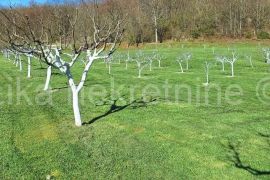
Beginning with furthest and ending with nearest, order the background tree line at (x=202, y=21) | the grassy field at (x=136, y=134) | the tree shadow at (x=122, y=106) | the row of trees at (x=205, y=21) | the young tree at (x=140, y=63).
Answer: the row of trees at (x=205, y=21)
the background tree line at (x=202, y=21)
the young tree at (x=140, y=63)
the tree shadow at (x=122, y=106)
the grassy field at (x=136, y=134)

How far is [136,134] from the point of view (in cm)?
2033

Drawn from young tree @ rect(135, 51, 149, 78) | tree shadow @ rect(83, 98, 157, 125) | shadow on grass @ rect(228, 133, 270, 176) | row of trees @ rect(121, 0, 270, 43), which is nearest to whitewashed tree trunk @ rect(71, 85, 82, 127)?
tree shadow @ rect(83, 98, 157, 125)

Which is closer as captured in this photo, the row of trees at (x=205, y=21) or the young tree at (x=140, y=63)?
the young tree at (x=140, y=63)

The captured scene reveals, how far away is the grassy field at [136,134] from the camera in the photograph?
15555 millimetres

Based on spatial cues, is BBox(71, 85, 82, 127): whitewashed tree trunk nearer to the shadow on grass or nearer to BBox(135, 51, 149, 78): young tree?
the shadow on grass

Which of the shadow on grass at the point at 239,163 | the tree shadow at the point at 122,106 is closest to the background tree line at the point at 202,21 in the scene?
the tree shadow at the point at 122,106

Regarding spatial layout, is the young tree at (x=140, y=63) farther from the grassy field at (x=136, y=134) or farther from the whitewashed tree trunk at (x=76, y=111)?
the whitewashed tree trunk at (x=76, y=111)

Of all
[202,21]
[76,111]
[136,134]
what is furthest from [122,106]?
[202,21]

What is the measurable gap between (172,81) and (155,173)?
1166 inches

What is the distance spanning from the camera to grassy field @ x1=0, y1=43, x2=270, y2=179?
15.6 m

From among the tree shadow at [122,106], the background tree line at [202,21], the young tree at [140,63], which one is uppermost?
the background tree line at [202,21]

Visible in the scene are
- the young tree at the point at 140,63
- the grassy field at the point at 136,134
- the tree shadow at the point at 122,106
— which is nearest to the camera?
the grassy field at the point at 136,134

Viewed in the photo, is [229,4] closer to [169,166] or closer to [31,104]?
[31,104]

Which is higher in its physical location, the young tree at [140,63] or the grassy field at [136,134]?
the young tree at [140,63]
